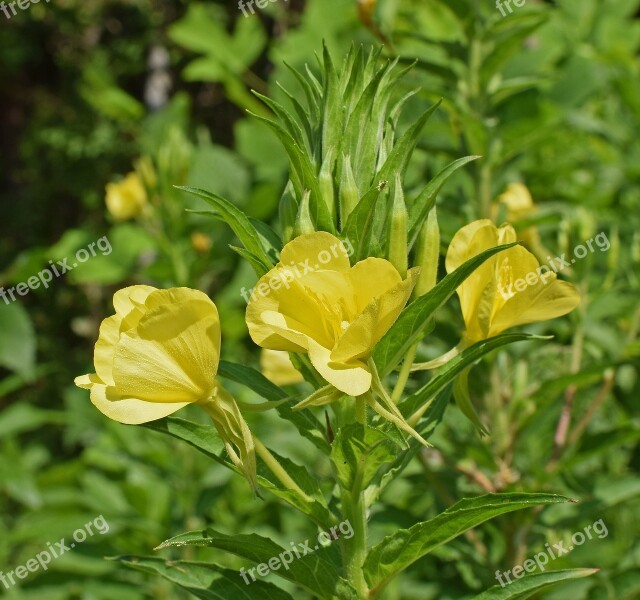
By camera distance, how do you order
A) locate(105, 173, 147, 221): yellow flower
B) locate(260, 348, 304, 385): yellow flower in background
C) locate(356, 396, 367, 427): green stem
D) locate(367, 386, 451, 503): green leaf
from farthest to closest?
locate(105, 173, 147, 221): yellow flower → locate(260, 348, 304, 385): yellow flower in background → locate(367, 386, 451, 503): green leaf → locate(356, 396, 367, 427): green stem

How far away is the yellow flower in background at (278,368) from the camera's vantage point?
123 cm

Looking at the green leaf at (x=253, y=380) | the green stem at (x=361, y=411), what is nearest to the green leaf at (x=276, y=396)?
the green leaf at (x=253, y=380)

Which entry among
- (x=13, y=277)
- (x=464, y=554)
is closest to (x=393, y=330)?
(x=464, y=554)

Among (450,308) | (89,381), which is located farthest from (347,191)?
(450,308)

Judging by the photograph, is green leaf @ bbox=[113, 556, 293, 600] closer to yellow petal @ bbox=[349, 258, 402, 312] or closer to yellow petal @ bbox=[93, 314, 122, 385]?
yellow petal @ bbox=[93, 314, 122, 385]

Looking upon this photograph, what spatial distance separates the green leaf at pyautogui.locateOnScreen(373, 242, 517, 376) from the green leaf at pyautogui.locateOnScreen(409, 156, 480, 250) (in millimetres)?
117

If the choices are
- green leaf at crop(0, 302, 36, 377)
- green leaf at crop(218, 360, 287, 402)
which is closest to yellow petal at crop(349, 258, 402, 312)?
green leaf at crop(218, 360, 287, 402)

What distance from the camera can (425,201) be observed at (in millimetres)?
966

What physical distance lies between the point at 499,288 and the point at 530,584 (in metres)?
0.35

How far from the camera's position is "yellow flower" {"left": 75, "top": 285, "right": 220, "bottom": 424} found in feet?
2.89

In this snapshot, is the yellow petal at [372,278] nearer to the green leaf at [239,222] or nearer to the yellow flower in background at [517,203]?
the green leaf at [239,222]

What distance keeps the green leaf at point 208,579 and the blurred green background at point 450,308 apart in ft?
1.31

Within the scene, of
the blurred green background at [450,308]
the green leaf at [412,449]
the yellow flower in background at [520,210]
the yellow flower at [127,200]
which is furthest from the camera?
the yellow flower at [127,200]

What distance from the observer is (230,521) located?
7.69ft
